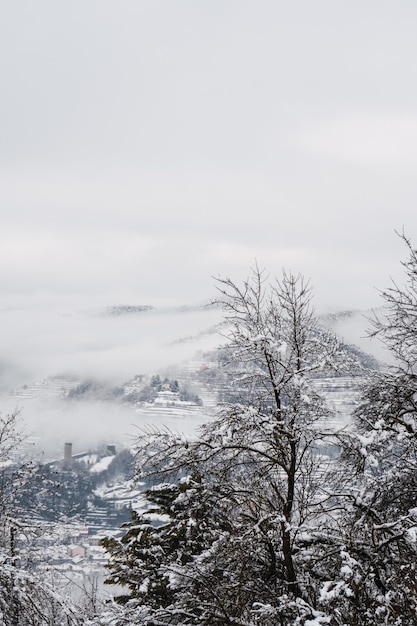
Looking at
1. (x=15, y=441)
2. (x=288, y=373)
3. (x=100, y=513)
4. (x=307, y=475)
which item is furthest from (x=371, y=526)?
(x=100, y=513)

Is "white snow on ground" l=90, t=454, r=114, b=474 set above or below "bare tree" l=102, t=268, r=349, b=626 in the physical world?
below

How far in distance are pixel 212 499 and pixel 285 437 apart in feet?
4.95

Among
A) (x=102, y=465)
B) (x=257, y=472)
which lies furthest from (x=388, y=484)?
(x=102, y=465)

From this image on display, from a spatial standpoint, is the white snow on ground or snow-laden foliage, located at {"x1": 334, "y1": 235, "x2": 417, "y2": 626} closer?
snow-laden foliage, located at {"x1": 334, "y1": 235, "x2": 417, "y2": 626}

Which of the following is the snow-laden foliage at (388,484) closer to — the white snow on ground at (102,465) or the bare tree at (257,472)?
the bare tree at (257,472)

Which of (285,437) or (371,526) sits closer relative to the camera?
(371,526)

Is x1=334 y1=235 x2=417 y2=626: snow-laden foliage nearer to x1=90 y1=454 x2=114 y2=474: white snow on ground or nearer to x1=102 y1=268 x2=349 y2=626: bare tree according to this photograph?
x1=102 y1=268 x2=349 y2=626: bare tree

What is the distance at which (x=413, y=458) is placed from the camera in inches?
348

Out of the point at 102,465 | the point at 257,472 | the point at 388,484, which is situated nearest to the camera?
the point at 257,472

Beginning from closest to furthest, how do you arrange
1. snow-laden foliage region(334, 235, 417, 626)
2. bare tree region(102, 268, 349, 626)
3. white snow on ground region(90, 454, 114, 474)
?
snow-laden foliage region(334, 235, 417, 626) → bare tree region(102, 268, 349, 626) → white snow on ground region(90, 454, 114, 474)

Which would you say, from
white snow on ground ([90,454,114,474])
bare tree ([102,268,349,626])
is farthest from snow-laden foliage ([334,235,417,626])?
white snow on ground ([90,454,114,474])

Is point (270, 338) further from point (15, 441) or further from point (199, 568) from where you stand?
point (15, 441)

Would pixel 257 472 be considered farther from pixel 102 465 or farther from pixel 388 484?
pixel 102 465

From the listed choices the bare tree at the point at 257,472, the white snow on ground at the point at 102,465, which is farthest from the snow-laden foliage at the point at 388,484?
the white snow on ground at the point at 102,465
